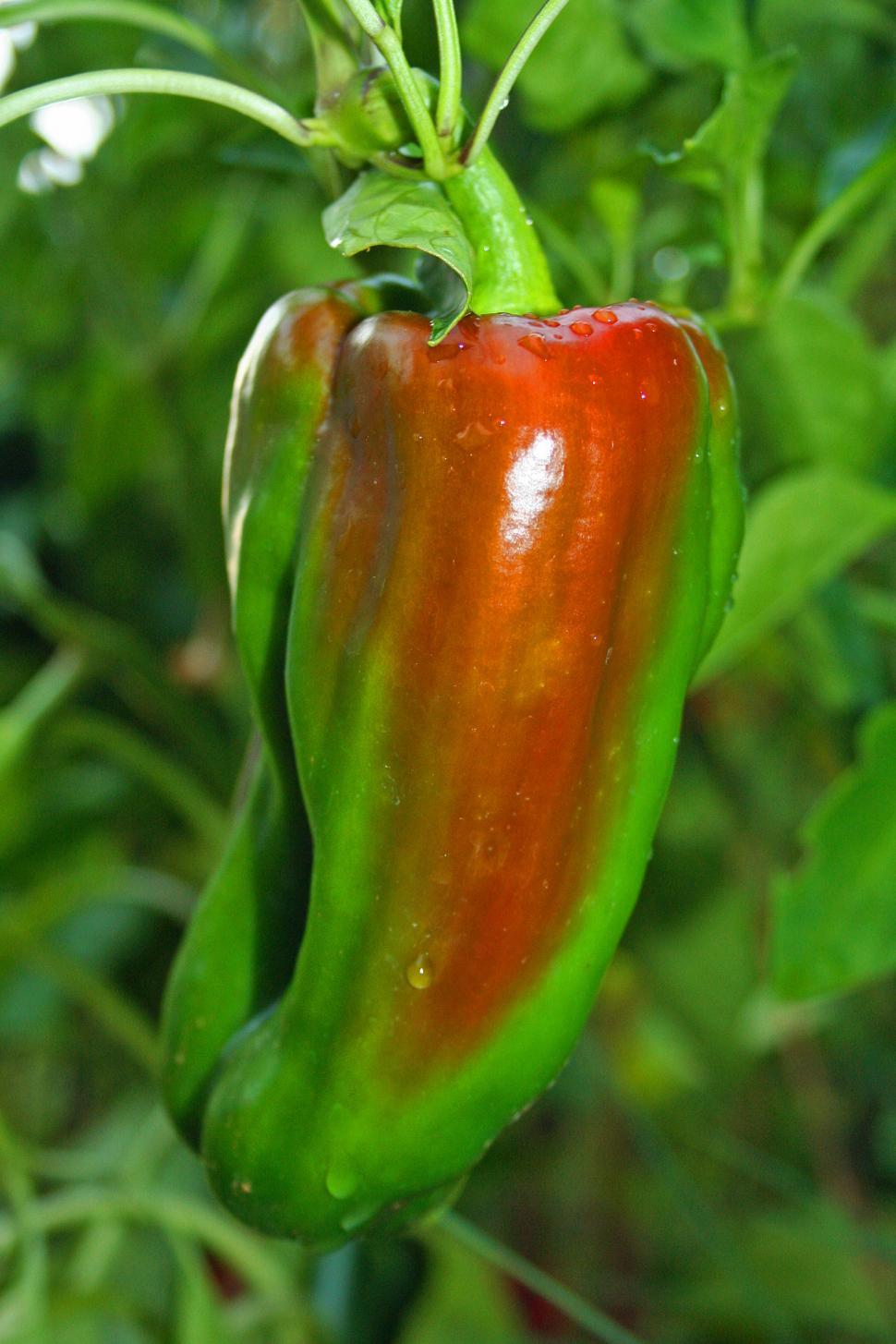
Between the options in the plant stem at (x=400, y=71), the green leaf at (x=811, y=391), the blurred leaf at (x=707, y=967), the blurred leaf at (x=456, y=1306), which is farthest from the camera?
the blurred leaf at (x=707, y=967)

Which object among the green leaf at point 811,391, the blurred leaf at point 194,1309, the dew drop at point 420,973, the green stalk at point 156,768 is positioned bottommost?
the blurred leaf at point 194,1309

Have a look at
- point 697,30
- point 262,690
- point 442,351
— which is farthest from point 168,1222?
point 697,30

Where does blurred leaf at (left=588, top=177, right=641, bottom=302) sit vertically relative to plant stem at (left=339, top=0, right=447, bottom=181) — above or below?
below

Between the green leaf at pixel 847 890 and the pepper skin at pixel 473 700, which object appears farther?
the green leaf at pixel 847 890

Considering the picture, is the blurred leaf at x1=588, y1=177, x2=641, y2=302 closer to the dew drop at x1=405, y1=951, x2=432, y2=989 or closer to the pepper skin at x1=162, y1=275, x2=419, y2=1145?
the pepper skin at x1=162, y1=275, x2=419, y2=1145

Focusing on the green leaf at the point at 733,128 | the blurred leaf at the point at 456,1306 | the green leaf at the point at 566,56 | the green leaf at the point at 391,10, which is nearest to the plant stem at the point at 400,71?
the green leaf at the point at 391,10

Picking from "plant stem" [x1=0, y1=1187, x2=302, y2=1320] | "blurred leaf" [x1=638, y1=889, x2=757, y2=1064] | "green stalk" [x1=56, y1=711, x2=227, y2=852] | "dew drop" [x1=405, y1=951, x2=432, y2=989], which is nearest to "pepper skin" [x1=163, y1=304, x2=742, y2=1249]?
"dew drop" [x1=405, y1=951, x2=432, y2=989]

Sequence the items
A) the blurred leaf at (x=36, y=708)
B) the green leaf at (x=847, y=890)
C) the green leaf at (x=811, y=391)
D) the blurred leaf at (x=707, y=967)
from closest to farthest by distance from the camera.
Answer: the green leaf at (x=847, y=890), the green leaf at (x=811, y=391), the blurred leaf at (x=36, y=708), the blurred leaf at (x=707, y=967)

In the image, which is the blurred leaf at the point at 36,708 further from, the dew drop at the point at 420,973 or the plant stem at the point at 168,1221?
the dew drop at the point at 420,973
